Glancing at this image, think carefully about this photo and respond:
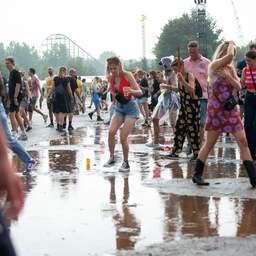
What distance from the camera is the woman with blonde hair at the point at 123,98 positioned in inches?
376

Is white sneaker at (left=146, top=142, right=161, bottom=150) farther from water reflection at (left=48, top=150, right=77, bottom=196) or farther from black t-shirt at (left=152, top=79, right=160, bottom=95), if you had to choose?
black t-shirt at (left=152, top=79, right=160, bottom=95)

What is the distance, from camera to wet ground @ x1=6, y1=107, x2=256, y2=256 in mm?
5562

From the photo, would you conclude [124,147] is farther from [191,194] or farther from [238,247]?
[238,247]

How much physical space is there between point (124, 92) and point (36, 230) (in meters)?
3.90

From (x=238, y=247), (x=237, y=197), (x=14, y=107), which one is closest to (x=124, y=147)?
(x=237, y=197)

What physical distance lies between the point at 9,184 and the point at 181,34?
8563 cm

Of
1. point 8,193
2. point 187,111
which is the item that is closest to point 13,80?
point 187,111

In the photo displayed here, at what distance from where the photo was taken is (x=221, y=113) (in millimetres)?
7871

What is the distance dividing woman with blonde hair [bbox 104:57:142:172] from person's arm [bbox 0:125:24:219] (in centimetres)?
630

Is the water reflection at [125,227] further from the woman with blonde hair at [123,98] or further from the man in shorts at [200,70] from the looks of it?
the man in shorts at [200,70]

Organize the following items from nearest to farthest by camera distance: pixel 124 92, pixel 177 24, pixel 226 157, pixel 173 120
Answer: pixel 124 92
pixel 226 157
pixel 173 120
pixel 177 24

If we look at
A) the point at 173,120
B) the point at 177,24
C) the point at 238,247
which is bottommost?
the point at 238,247

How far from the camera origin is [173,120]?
12.3 m

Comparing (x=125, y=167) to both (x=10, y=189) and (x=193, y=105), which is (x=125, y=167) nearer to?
(x=193, y=105)
